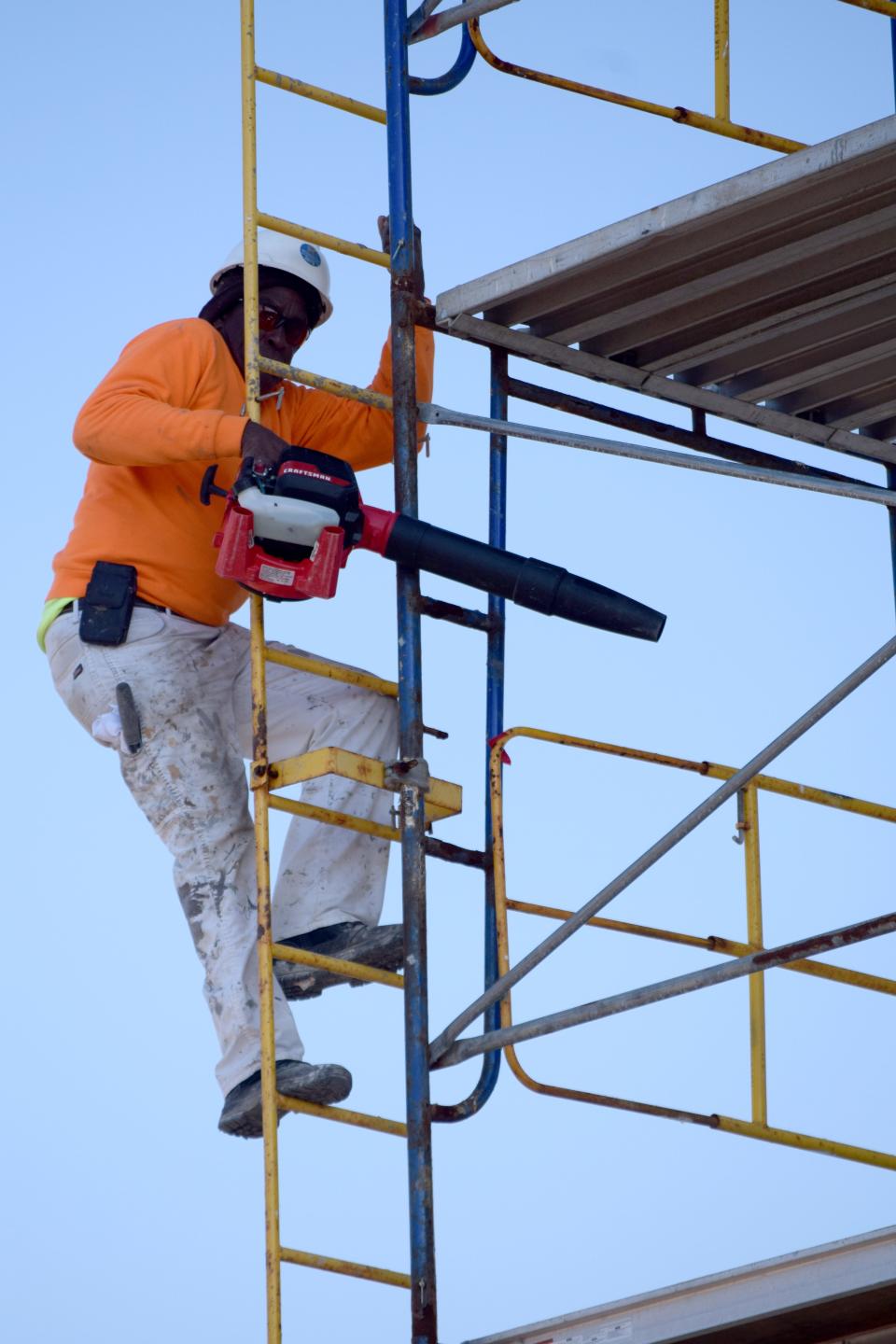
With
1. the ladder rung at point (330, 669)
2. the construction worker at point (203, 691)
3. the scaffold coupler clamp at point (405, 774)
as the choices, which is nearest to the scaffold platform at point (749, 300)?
the construction worker at point (203, 691)

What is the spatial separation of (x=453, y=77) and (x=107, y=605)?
1994mm

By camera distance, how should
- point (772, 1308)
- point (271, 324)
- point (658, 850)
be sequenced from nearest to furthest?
point (772, 1308) < point (658, 850) < point (271, 324)

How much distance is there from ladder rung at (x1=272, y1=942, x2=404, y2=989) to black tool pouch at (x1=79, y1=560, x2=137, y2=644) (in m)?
1.05

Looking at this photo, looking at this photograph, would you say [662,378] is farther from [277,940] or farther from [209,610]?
[277,940]

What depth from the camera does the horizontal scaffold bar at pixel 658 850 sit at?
6359mm

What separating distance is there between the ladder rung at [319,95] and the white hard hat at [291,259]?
50 cm

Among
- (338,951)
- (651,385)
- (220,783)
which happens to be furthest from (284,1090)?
(651,385)

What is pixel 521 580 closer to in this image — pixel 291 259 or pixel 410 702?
pixel 410 702

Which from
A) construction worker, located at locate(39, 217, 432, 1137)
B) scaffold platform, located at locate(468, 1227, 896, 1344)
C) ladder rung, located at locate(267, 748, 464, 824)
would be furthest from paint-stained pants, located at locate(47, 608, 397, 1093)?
scaffold platform, located at locate(468, 1227, 896, 1344)

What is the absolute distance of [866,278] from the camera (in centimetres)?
682

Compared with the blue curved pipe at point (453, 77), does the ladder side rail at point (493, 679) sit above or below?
below

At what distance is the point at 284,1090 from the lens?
6391 millimetres

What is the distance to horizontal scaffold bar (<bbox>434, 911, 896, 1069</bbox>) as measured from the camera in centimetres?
571

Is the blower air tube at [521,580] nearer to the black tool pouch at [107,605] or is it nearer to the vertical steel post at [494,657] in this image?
the vertical steel post at [494,657]
